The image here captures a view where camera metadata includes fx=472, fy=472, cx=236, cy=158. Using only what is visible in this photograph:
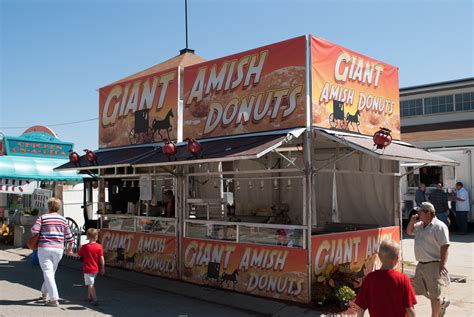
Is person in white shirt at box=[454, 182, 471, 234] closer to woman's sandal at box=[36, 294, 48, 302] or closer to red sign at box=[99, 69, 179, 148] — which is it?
red sign at box=[99, 69, 179, 148]

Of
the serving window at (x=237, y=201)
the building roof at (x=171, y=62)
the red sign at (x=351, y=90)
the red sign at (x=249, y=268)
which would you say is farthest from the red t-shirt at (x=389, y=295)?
the building roof at (x=171, y=62)

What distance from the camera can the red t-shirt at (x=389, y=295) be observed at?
12.8ft

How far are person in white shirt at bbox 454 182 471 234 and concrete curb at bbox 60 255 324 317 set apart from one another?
10.7 m

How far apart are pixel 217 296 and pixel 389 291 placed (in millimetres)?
4794

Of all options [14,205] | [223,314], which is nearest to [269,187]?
[223,314]

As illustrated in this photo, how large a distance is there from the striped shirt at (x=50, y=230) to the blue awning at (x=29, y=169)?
9300mm

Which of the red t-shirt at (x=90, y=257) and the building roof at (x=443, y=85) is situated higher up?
the building roof at (x=443, y=85)

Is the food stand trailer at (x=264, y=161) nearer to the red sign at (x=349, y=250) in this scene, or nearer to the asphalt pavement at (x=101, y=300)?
the red sign at (x=349, y=250)

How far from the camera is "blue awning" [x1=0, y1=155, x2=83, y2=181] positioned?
15.9 m

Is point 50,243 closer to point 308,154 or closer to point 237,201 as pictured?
point 308,154

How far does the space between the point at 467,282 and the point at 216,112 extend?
19.6 feet

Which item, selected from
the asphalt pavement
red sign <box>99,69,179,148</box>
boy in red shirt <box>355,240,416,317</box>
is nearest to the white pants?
the asphalt pavement

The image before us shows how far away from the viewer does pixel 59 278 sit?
10016 millimetres

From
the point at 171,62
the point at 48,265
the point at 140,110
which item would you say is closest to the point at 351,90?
the point at 140,110
